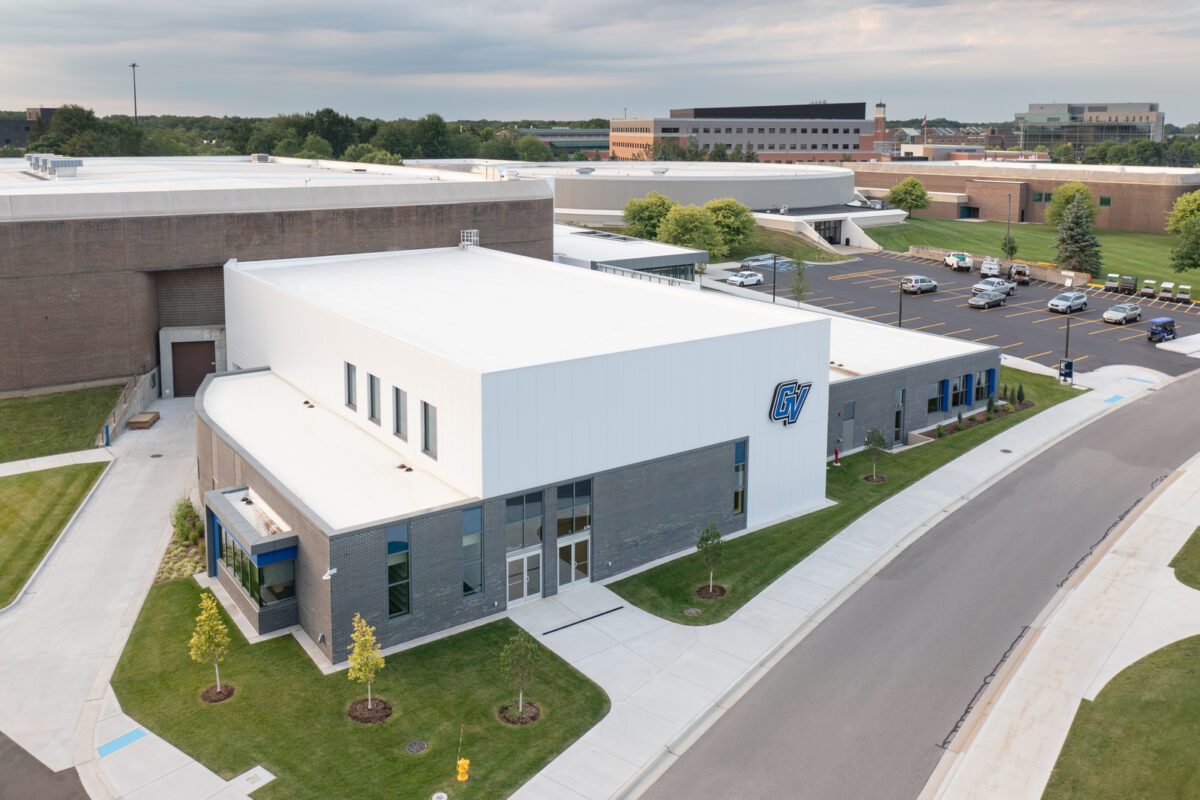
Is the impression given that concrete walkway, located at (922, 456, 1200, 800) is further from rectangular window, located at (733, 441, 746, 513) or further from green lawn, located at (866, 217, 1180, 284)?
green lawn, located at (866, 217, 1180, 284)

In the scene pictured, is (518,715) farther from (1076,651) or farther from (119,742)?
(1076,651)

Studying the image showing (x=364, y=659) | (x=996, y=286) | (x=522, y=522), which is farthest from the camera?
(x=996, y=286)

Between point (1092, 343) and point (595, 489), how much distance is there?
46502 millimetres

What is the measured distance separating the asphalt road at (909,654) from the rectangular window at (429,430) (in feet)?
36.8

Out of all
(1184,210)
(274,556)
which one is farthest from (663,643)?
(1184,210)

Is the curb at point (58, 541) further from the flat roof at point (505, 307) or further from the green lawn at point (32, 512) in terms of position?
the flat roof at point (505, 307)

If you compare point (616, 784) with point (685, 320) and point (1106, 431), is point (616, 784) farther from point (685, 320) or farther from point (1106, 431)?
point (1106, 431)

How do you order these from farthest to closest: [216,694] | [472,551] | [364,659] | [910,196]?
[910,196] → [472,551] → [216,694] → [364,659]

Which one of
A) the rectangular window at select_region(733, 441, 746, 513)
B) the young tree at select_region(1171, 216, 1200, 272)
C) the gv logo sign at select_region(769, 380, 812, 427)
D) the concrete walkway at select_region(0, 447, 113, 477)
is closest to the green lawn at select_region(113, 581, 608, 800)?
the rectangular window at select_region(733, 441, 746, 513)

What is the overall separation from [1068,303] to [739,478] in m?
47.5

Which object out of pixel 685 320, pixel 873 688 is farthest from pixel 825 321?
pixel 873 688

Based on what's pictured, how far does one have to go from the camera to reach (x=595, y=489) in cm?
2883

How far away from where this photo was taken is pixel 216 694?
23125 mm

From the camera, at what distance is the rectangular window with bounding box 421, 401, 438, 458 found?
28500 mm
